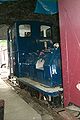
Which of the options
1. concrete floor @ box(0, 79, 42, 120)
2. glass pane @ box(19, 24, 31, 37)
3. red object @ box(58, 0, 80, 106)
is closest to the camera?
red object @ box(58, 0, 80, 106)

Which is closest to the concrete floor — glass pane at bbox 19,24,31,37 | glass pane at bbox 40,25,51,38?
glass pane at bbox 19,24,31,37

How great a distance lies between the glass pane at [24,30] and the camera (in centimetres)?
657

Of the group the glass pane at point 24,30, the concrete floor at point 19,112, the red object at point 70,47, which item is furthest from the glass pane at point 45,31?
the red object at point 70,47

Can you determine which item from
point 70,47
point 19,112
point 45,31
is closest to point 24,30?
point 45,31

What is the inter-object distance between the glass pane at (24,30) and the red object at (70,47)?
279cm

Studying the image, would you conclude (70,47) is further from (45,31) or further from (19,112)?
(45,31)

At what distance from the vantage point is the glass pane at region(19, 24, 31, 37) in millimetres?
6566

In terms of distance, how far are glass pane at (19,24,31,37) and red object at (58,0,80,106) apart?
279 cm

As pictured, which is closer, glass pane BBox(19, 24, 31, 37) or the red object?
the red object

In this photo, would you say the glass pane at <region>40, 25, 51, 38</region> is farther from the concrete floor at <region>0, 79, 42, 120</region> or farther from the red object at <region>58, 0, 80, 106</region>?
the red object at <region>58, 0, 80, 106</region>

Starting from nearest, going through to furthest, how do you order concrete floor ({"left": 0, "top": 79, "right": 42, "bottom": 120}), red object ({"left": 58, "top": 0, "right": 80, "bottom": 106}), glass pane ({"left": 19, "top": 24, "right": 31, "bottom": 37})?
red object ({"left": 58, "top": 0, "right": 80, "bottom": 106}), concrete floor ({"left": 0, "top": 79, "right": 42, "bottom": 120}), glass pane ({"left": 19, "top": 24, "right": 31, "bottom": 37})

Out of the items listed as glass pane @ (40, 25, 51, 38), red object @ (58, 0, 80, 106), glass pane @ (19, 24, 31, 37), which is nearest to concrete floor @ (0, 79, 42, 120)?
red object @ (58, 0, 80, 106)

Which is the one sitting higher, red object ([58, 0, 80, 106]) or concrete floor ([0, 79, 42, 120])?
red object ([58, 0, 80, 106])

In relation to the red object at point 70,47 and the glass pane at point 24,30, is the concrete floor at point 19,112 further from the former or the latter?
the glass pane at point 24,30
